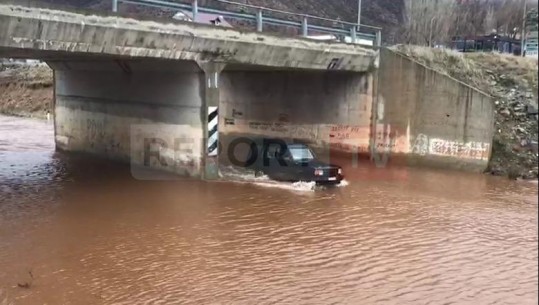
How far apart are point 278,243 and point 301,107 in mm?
14707

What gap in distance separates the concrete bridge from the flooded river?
180cm

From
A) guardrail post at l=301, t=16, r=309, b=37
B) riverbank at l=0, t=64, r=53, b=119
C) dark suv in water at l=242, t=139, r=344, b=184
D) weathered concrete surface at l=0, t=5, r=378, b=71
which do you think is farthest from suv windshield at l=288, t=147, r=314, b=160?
riverbank at l=0, t=64, r=53, b=119

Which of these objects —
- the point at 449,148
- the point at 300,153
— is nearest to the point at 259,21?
the point at 300,153

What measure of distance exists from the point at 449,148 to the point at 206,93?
9.23 meters

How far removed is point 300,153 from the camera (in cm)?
1664

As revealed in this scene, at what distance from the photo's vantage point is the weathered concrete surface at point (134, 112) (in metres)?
17.0

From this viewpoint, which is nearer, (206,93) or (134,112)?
(206,93)

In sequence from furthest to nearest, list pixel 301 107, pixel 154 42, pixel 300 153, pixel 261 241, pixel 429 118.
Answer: pixel 301 107 → pixel 429 118 → pixel 300 153 → pixel 154 42 → pixel 261 241

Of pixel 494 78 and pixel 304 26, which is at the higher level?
pixel 304 26

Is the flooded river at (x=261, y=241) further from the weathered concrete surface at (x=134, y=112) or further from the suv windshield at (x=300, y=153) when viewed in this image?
the weathered concrete surface at (x=134, y=112)

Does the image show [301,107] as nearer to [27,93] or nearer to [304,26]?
[304,26]

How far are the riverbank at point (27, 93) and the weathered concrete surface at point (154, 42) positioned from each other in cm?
3078

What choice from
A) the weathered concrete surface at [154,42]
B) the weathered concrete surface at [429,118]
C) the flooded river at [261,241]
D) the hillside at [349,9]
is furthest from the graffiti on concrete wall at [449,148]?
the hillside at [349,9]

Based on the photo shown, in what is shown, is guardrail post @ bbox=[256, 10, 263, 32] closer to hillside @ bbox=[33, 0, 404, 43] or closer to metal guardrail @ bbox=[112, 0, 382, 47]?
metal guardrail @ bbox=[112, 0, 382, 47]
